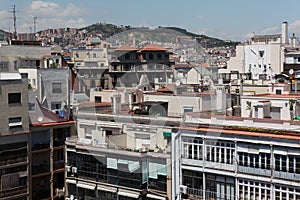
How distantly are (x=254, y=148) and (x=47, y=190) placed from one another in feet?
21.8

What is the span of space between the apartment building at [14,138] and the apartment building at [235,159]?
4.27m

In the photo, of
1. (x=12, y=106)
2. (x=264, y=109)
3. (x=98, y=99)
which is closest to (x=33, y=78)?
(x=98, y=99)

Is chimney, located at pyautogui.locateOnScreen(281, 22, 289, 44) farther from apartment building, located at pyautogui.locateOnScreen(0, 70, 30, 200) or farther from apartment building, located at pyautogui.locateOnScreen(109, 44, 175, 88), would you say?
apartment building, located at pyautogui.locateOnScreen(0, 70, 30, 200)

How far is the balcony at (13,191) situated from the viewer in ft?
41.1

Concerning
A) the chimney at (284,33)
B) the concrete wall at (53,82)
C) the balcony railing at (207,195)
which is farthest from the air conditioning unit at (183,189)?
the chimney at (284,33)

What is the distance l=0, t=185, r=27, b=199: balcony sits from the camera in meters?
12.5

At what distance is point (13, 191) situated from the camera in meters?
12.8

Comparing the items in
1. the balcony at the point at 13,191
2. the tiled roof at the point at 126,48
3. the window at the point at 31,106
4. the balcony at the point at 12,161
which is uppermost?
the tiled roof at the point at 126,48

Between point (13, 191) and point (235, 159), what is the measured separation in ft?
19.8

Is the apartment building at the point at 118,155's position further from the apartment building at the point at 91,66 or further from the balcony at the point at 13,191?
the apartment building at the point at 91,66

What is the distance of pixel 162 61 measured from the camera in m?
29.2

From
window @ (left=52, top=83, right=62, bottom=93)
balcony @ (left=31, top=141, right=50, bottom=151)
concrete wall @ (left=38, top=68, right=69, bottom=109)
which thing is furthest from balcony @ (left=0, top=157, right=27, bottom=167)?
window @ (left=52, top=83, right=62, bottom=93)

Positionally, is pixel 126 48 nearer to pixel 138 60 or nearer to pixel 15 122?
pixel 138 60

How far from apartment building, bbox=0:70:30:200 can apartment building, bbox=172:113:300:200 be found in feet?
14.0
